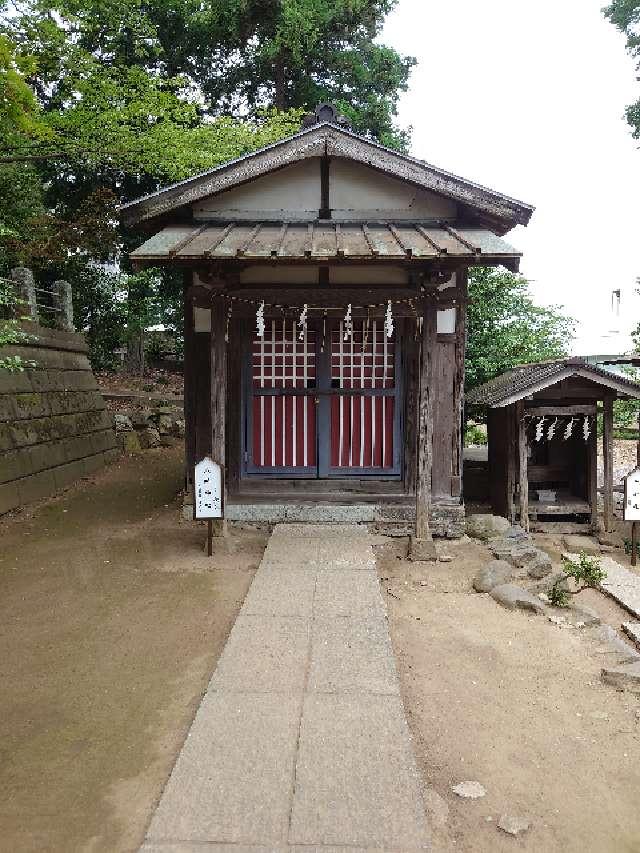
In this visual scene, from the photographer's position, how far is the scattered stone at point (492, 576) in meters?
6.48

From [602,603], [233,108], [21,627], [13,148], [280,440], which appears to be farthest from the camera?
[233,108]

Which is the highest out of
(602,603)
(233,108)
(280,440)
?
(233,108)

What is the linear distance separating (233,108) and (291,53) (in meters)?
3.23

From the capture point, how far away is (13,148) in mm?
13117

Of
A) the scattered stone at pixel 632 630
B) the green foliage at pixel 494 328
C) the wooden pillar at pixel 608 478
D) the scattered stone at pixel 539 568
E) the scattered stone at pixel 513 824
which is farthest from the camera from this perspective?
the green foliage at pixel 494 328

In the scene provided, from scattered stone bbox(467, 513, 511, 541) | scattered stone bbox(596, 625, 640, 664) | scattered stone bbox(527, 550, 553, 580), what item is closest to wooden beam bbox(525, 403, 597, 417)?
scattered stone bbox(467, 513, 511, 541)

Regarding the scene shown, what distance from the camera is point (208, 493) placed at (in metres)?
7.04

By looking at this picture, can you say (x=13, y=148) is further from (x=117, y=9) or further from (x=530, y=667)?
(x=530, y=667)

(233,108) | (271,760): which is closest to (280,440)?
(271,760)

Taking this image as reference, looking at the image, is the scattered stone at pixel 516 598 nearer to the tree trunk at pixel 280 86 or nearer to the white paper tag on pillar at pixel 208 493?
the white paper tag on pillar at pixel 208 493

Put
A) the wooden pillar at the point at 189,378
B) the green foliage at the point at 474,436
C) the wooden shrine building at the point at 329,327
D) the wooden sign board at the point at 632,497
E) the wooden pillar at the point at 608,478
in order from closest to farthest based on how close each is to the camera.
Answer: the wooden shrine building at the point at 329,327, the wooden sign board at the point at 632,497, the wooden pillar at the point at 189,378, the wooden pillar at the point at 608,478, the green foliage at the point at 474,436

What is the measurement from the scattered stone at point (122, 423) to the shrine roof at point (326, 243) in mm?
8780

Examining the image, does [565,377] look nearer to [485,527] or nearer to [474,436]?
[485,527]

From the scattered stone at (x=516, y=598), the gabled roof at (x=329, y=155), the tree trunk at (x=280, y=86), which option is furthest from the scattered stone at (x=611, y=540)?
→ the tree trunk at (x=280, y=86)
